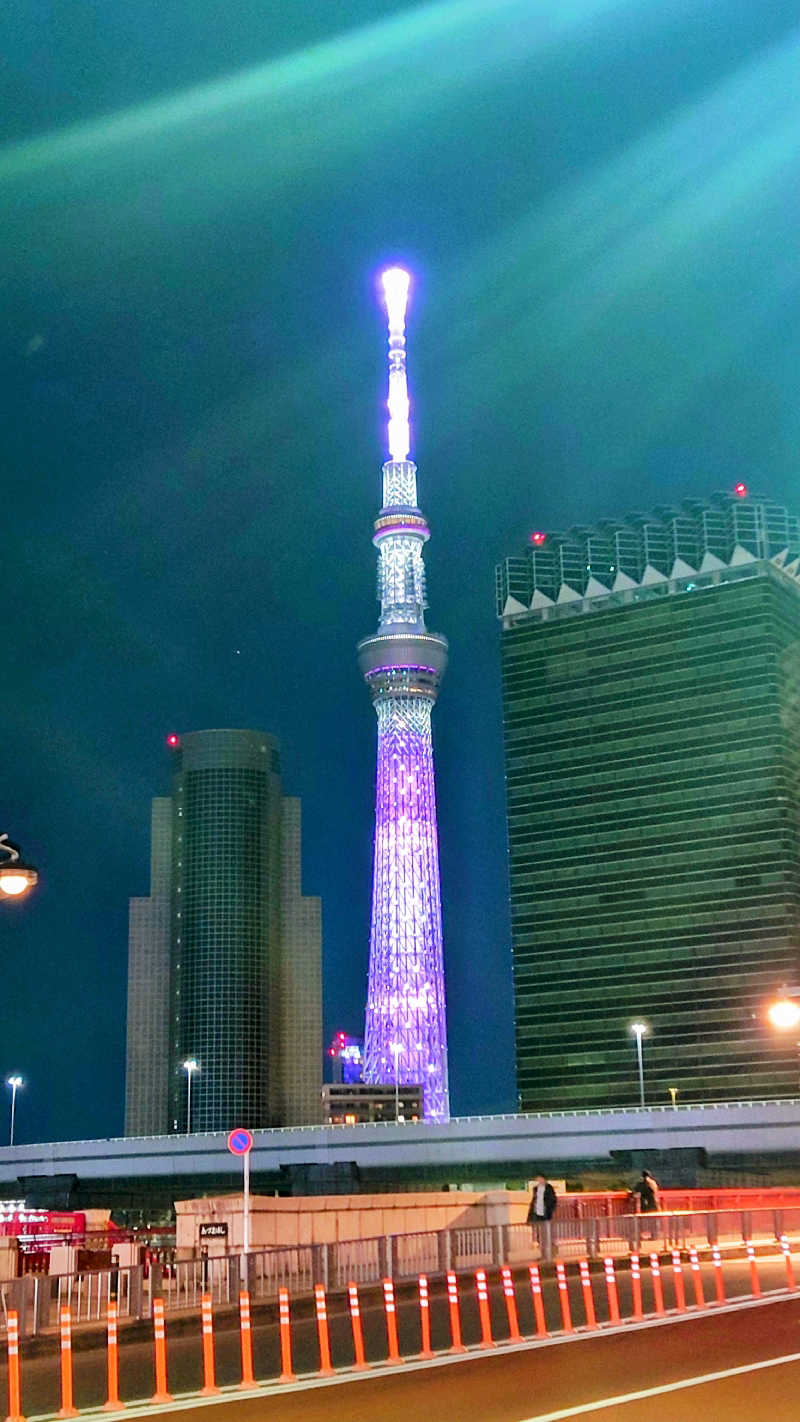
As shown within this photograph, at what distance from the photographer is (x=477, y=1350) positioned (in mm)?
26109

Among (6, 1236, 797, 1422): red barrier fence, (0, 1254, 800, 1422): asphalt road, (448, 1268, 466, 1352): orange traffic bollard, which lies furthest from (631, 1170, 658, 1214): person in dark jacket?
(448, 1268, 466, 1352): orange traffic bollard

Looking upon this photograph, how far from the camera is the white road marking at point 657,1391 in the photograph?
19.1m

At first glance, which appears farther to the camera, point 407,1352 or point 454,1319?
point 407,1352

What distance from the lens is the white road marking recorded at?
750 inches

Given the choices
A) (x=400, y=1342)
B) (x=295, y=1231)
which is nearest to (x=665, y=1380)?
(x=400, y=1342)

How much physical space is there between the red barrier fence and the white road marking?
4.46 meters

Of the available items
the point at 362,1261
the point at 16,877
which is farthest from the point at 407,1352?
the point at 16,877

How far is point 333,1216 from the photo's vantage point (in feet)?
138

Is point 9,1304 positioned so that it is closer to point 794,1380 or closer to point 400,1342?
point 400,1342

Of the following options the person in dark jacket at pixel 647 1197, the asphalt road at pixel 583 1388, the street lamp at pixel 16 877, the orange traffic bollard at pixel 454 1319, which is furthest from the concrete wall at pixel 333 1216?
the street lamp at pixel 16 877

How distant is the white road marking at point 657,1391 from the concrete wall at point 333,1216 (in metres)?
15.0

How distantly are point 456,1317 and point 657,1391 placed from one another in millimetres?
5435

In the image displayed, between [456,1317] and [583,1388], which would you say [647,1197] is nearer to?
[456,1317]

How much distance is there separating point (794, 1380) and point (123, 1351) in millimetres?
11113
